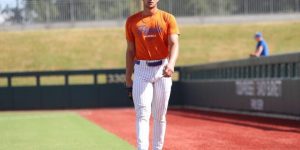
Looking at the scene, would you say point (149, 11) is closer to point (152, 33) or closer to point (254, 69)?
point (152, 33)

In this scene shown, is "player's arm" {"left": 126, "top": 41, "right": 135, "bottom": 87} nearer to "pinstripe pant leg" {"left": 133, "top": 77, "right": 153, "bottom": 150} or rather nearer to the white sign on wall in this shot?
"pinstripe pant leg" {"left": 133, "top": 77, "right": 153, "bottom": 150}

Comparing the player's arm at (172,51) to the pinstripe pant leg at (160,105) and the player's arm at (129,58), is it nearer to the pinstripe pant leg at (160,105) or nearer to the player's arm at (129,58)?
the pinstripe pant leg at (160,105)

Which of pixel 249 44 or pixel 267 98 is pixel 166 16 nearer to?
pixel 267 98

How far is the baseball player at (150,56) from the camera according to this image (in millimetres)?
7812

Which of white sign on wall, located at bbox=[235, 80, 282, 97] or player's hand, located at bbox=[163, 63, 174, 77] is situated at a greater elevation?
player's hand, located at bbox=[163, 63, 174, 77]

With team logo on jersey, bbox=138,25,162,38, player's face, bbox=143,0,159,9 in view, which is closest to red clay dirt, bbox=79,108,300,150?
team logo on jersey, bbox=138,25,162,38

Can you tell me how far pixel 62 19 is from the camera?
1919 inches

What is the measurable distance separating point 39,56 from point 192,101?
17.2m

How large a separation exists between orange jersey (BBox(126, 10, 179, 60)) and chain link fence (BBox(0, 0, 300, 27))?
132 ft

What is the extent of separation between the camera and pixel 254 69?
64.1 ft

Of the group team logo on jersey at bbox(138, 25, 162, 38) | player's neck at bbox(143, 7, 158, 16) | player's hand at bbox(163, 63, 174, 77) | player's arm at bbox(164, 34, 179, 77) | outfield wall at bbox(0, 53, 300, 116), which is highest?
player's neck at bbox(143, 7, 158, 16)

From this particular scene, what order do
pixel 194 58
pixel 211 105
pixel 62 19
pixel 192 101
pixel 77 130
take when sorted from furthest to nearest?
pixel 62 19
pixel 194 58
pixel 192 101
pixel 211 105
pixel 77 130

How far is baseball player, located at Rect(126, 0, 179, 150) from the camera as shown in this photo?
7812 millimetres

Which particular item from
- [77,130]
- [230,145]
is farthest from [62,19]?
[230,145]
